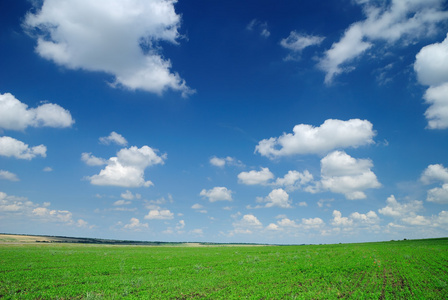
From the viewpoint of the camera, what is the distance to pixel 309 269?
90.3 ft

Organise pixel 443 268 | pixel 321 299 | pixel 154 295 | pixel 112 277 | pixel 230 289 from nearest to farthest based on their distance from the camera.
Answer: pixel 321 299 < pixel 154 295 < pixel 230 289 < pixel 112 277 < pixel 443 268

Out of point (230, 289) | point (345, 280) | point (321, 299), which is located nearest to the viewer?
point (321, 299)

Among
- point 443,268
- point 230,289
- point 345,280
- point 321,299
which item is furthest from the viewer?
point 443,268

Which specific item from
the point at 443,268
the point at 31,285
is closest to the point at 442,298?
the point at 443,268

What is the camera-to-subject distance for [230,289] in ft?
64.4

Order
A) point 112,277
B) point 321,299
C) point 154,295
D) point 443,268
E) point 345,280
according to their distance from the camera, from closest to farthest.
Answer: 1. point 321,299
2. point 154,295
3. point 345,280
4. point 112,277
5. point 443,268

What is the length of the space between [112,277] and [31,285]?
6509mm

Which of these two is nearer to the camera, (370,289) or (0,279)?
(370,289)

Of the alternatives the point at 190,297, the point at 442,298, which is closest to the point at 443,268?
the point at 442,298

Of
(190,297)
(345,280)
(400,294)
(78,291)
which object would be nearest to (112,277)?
(78,291)

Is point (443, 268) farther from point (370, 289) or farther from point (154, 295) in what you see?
point (154, 295)

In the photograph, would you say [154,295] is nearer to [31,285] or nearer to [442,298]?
[31,285]

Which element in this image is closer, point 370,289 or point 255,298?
point 255,298

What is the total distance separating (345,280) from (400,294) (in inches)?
184
